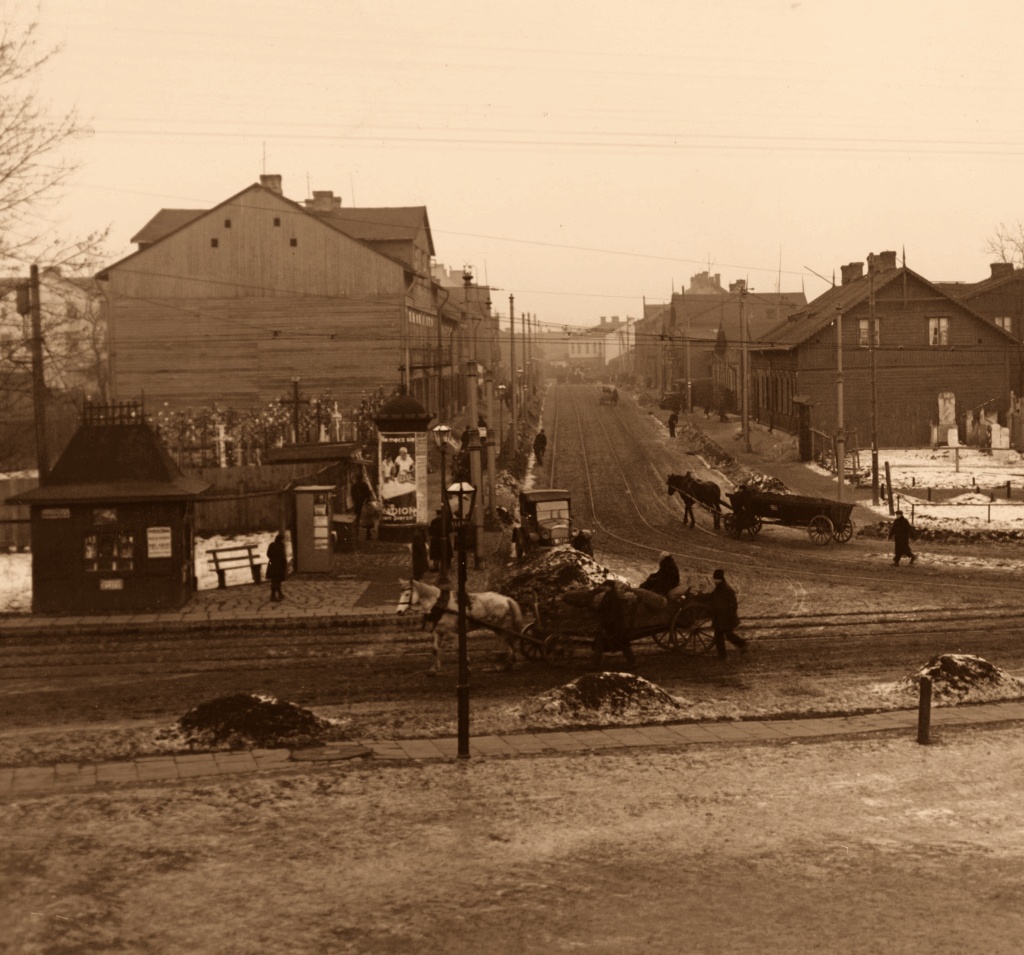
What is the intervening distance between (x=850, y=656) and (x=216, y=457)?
88.1 ft

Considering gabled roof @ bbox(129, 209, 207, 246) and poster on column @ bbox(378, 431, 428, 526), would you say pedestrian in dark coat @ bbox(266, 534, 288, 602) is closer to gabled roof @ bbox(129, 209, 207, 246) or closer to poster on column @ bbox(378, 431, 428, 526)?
poster on column @ bbox(378, 431, 428, 526)

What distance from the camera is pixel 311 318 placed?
178ft

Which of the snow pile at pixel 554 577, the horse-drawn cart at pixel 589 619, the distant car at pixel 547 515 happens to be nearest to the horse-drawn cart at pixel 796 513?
the distant car at pixel 547 515

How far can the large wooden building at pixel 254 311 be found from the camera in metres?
54.1

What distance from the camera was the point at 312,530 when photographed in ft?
92.7

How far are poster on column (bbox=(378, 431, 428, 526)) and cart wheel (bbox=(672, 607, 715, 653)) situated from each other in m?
12.5

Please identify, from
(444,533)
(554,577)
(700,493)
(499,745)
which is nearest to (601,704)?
(499,745)

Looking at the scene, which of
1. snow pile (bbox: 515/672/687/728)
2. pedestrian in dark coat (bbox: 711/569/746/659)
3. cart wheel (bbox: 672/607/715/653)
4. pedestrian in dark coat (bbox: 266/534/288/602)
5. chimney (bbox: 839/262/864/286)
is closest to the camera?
snow pile (bbox: 515/672/687/728)

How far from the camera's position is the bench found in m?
26.8

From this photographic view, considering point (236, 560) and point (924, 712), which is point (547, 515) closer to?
point (236, 560)

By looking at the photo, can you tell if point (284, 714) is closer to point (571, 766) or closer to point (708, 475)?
point (571, 766)

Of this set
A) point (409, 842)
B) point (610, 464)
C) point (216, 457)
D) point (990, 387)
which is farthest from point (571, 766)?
point (990, 387)

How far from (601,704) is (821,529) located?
59.0ft

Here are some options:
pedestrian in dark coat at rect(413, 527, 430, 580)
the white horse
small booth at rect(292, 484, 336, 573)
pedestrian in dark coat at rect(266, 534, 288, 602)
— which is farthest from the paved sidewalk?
small booth at rect(292, 484, 336, 573)
